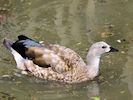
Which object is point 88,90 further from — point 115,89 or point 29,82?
point 29,82

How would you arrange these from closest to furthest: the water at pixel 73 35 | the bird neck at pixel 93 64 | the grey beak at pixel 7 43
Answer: the water at pixel 73 35
the bird neck at pixel 93 64
the grey beak at pixel 7 43

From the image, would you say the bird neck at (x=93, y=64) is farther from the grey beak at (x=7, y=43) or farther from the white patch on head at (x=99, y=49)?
the grey beak at (x=7, y=43)

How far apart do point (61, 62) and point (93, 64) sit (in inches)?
24.8

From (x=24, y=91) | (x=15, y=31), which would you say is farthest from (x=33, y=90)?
(x=15, y=31)

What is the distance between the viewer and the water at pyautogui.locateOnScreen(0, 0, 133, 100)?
32.4 ft

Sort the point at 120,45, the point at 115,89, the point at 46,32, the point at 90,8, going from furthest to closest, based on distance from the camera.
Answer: the point at 90,8 → the point at 46,32 → the point at 120,45 → the point at 115,89

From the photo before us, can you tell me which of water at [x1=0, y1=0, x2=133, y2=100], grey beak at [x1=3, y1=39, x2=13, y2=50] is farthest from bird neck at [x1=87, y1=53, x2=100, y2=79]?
grey beak at [x1=3, y1=39, x2=13, y2=50]

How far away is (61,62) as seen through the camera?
10.2 m

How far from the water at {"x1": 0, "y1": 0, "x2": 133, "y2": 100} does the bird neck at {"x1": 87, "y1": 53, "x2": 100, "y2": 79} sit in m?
0.15

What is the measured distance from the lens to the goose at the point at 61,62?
10.3 metres

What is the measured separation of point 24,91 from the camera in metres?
9.95

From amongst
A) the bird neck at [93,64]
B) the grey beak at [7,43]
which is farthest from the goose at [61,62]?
the grey beak at [7,43]

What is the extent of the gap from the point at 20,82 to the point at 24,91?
15.1 inches

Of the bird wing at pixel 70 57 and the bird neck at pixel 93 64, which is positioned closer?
the bird wing at pixel 70 57
